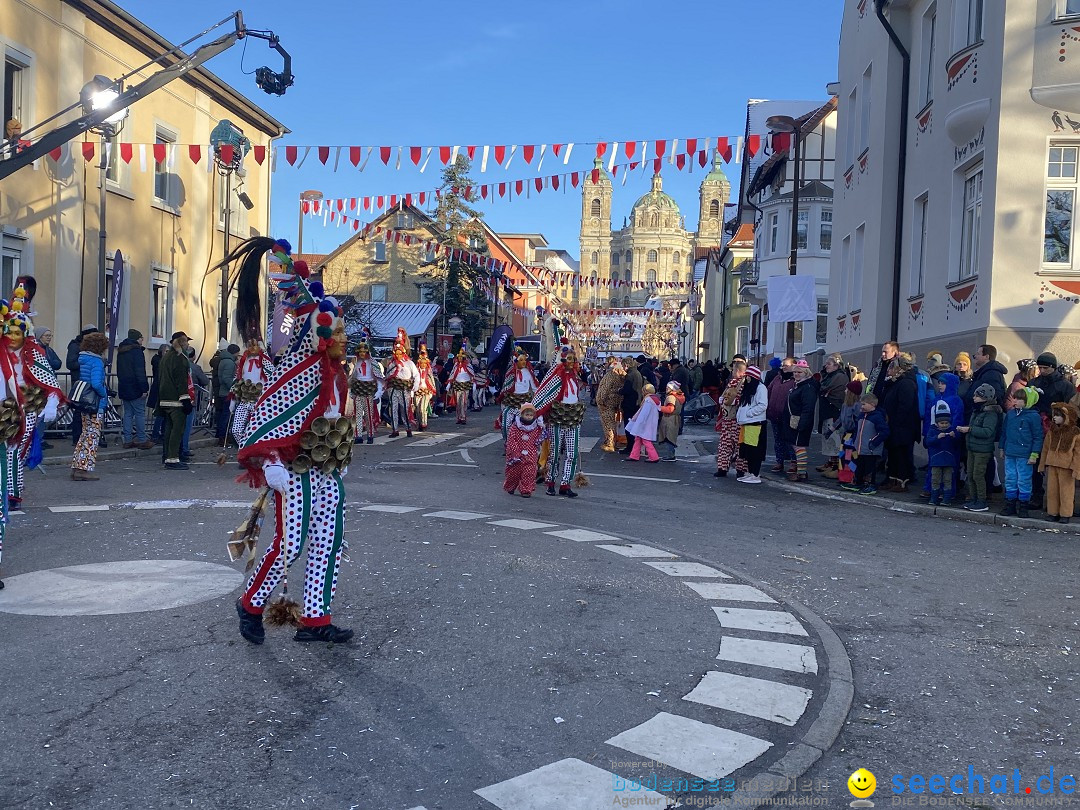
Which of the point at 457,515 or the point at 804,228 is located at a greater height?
the point at 804,228

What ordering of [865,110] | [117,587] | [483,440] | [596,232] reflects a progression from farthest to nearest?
[596,232], [865,110], [483,440], [117,587]

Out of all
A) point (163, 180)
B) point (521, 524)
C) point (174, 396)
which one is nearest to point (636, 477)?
point (521, 524)

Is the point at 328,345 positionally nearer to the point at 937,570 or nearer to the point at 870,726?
the point at 870,726

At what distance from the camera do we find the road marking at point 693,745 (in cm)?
401

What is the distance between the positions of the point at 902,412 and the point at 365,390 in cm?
1062

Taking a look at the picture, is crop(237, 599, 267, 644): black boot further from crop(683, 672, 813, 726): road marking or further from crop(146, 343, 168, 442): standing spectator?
crop(146, 343, 168, 442): standing spectator

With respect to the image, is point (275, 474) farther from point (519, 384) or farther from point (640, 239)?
point (640, 239)

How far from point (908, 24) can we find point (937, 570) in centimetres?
1475

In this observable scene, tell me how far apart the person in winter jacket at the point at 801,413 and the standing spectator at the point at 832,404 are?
1.09 feet

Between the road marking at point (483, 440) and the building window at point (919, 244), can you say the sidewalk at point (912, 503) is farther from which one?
the road marking at point (483, 440)

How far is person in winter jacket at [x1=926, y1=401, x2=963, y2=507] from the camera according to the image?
12046 mm

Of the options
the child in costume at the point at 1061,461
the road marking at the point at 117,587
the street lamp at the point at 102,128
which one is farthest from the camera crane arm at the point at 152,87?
the child in costume at the point at 1061,461

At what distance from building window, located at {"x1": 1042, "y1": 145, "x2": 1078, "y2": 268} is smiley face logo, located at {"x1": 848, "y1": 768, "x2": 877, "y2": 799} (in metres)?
12.3

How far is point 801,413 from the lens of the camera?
14742 millimetres
